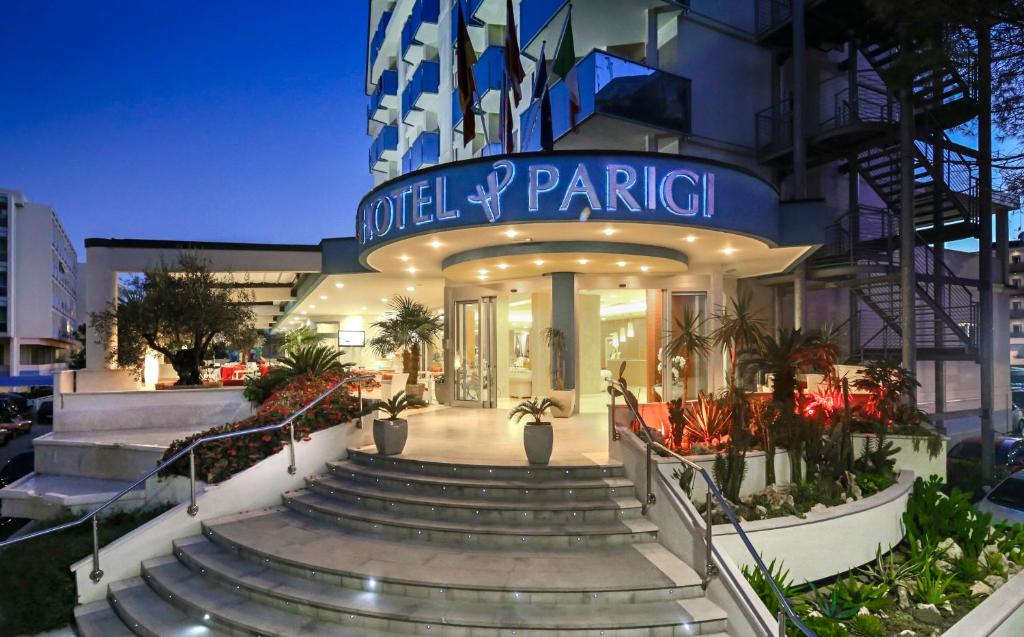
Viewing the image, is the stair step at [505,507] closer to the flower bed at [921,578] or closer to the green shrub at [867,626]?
the flower bed at [921,578]

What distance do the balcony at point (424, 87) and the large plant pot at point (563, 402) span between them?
1485 centimetres

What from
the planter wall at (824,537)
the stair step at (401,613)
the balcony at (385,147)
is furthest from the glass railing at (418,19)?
the planter wall at (824,537)

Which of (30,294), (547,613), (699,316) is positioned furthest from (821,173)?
(30,294)

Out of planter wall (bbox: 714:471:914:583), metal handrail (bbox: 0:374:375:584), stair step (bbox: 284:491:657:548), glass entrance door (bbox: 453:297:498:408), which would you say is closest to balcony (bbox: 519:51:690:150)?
glass entrance door (bbox: 453:297:498:408)

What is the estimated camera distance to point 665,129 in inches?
512

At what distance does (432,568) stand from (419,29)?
21216mm

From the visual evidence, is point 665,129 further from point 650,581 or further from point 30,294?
point 30,294

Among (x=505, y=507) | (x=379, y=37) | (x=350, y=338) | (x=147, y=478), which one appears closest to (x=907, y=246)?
(x=505, y=507)

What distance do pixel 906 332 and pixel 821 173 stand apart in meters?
6.39

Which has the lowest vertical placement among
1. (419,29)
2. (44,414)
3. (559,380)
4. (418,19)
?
(44,414)

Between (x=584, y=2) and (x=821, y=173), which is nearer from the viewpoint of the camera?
(x=584, y=2)

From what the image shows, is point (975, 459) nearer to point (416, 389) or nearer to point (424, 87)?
point (416, 389)

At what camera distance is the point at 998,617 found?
5410mm

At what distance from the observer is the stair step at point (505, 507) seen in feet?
21.1
